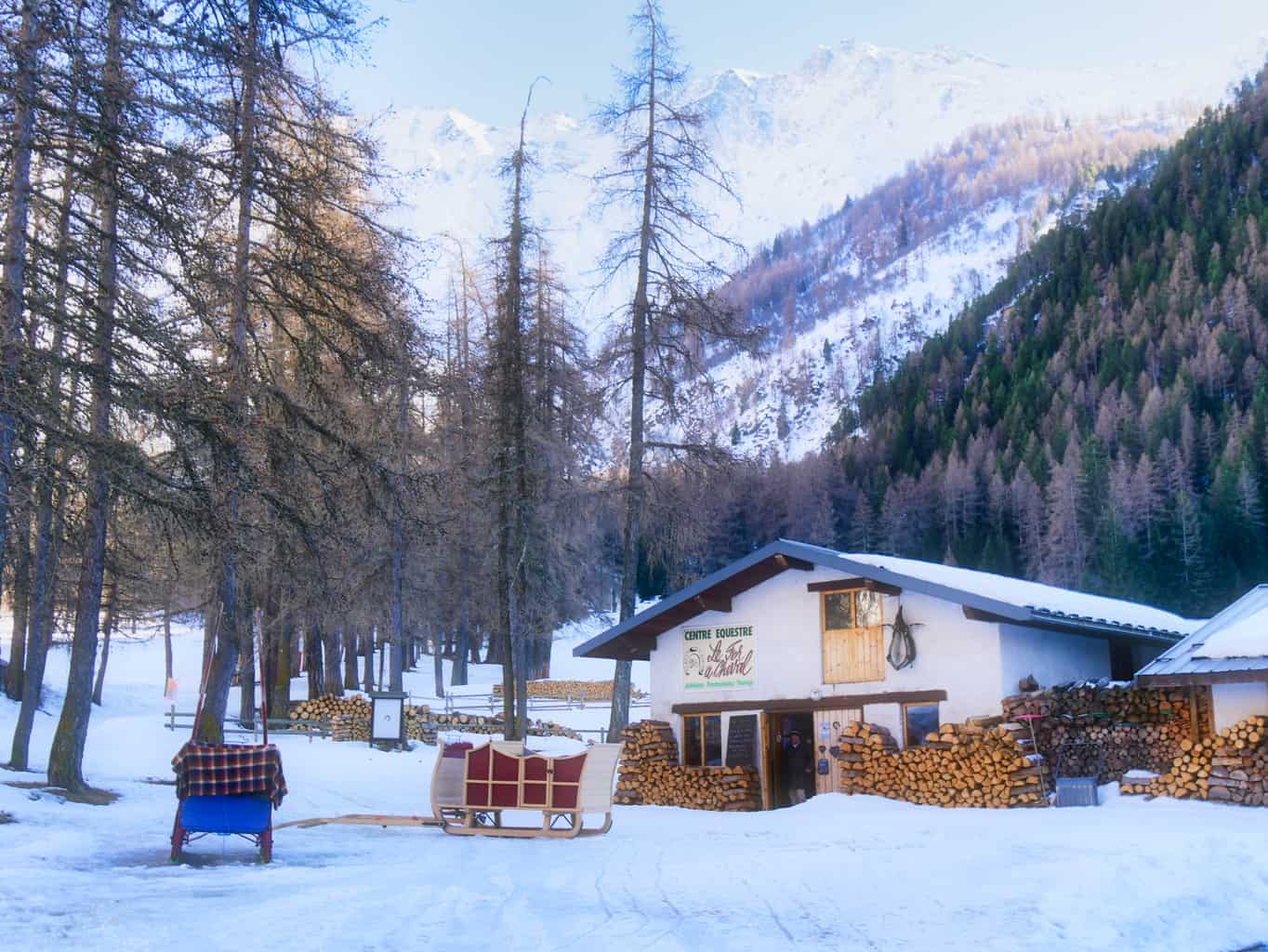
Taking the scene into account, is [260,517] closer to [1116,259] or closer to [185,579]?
[185,579]

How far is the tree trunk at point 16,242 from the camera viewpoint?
9.10m

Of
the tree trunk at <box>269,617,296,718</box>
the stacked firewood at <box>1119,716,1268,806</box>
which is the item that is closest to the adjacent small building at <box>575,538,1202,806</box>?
the stacked firewood at <box>1119,716,1268,806</box>

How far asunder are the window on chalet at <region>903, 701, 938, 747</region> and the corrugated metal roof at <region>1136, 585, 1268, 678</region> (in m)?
3.12

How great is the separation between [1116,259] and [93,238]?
10218cm

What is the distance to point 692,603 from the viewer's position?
21.2 meters

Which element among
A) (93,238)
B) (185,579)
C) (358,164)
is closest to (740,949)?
(93,238)

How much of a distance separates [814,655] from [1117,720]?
493 centimetres

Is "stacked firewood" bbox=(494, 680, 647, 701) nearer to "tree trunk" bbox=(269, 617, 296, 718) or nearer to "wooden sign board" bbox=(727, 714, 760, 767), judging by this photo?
"tree trunk" bbox=(269, 617, 296, 718)

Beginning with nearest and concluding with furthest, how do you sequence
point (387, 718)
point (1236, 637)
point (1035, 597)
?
point (1236, 637) < point (1035, 597) < point (387, 718)

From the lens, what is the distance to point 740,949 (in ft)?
24.1

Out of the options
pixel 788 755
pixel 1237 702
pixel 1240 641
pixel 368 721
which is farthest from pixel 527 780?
pixel 368 721

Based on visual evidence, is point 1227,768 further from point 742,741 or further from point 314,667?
point 314,667

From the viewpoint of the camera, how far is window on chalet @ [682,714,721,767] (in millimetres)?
21219

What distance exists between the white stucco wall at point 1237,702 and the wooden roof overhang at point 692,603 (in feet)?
21.1
